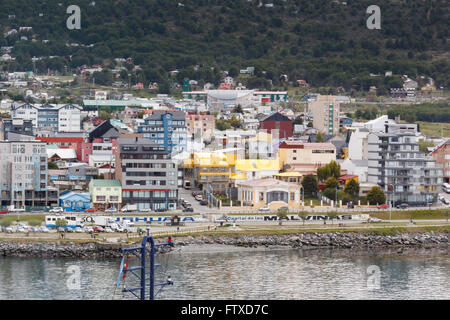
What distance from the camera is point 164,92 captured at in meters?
76.3

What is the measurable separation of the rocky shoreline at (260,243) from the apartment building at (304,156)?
348 inches

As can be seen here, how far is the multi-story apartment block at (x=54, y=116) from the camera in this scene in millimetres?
53438

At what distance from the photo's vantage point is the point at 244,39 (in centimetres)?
10631

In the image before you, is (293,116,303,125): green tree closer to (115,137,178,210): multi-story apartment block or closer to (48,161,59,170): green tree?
(48,161,59,170): green tree

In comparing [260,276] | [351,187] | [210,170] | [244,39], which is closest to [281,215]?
[351,187]

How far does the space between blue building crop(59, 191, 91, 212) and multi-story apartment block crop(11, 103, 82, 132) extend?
21233 mm

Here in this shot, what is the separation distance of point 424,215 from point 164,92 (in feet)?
149

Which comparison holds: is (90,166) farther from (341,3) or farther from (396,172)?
(341,3)

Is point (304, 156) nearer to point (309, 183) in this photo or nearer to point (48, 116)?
point (309, 183)

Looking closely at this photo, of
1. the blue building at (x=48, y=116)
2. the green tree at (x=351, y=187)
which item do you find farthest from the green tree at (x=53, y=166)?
the blue building at (x=48, y=116)

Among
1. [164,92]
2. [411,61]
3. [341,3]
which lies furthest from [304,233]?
[341,3]

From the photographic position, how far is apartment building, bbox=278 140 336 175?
38625 millimetres

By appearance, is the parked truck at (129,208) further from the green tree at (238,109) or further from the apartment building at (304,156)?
the green tree at (238,109)

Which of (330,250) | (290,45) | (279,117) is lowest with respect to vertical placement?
(330,250)
